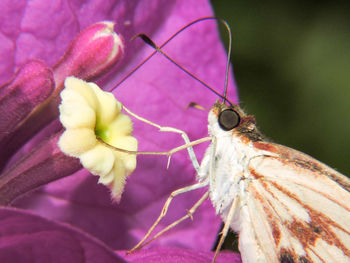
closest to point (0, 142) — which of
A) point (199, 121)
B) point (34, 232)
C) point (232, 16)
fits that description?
point (34, 232)

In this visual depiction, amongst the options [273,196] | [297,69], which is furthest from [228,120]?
[297,69]

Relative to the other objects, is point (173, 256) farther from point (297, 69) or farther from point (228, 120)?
point (297, 69)

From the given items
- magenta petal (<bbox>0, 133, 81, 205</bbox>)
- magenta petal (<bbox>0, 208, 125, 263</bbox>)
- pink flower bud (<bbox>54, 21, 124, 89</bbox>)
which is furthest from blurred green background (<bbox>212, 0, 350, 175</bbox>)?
magenta petal (<bbox>0, 208, 125, 263</bbox>)

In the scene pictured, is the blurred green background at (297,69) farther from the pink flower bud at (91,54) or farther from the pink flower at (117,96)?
the pink flower bud at (91,54)

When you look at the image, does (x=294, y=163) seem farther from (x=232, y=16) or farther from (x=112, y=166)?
(x=232, y=16)

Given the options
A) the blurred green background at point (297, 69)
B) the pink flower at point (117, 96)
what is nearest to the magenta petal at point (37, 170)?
the pink flower at point (117, 96)

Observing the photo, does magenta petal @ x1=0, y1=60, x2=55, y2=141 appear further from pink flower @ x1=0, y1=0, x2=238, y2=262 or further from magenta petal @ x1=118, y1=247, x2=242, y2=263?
magenta petal @ x1=118, y1=247, x2=242, y2=263

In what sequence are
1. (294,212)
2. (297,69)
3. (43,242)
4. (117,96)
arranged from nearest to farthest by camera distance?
(43,242) → (294,212) → (117,96) → (297,69)

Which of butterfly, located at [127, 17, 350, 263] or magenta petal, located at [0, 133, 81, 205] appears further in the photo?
butterfly, located at [127, 17, 350, 263]
